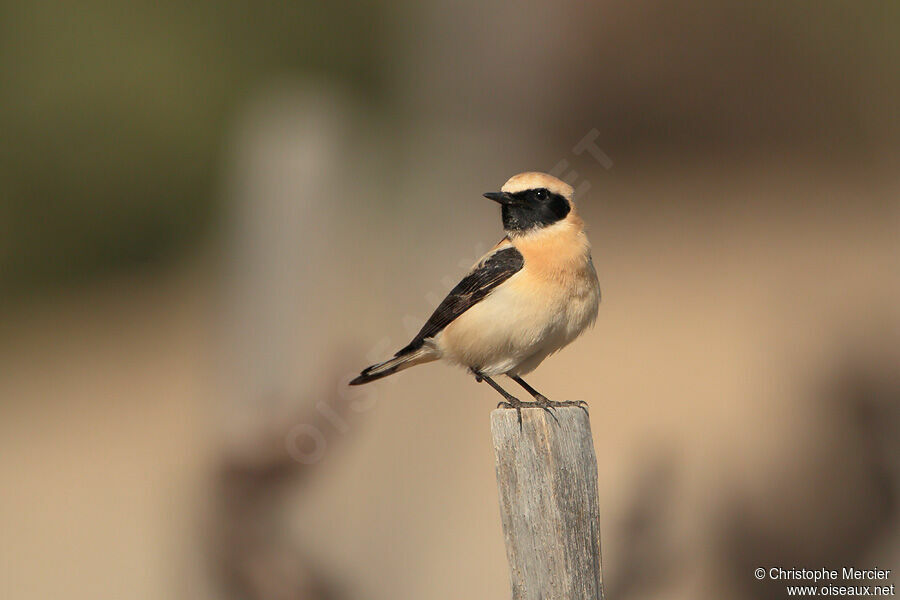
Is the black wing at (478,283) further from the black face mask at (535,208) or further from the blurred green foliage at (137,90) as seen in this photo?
the blurred green foliage at (137,90)

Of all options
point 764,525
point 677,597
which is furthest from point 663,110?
point 677,597

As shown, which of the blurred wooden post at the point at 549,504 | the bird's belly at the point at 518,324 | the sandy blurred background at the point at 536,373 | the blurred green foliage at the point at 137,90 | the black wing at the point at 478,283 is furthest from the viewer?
the blurred green foliage at the point at 137,90

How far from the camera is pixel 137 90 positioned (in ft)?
61.8

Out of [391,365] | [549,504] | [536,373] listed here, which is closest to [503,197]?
[391,365]

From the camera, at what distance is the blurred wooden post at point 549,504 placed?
3.54m

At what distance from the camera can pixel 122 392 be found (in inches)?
500

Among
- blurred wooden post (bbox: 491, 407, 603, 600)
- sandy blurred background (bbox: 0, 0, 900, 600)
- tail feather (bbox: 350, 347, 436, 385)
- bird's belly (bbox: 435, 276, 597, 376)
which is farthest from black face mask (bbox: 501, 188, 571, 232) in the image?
sandy blurred background (bbox: 0, 0, 900, 600)

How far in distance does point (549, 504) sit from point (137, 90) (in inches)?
679

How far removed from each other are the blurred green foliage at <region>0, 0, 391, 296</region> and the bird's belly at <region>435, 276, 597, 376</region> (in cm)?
1319

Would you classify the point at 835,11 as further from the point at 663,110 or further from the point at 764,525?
the point at 764,525

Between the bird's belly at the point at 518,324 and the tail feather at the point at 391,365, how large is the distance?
0.27 meters

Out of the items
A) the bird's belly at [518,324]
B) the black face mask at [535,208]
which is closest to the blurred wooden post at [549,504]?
the bird's belly at [518,324]

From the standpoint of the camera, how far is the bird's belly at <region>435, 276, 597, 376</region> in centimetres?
441

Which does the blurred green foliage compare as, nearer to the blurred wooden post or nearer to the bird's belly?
the bird's belly
